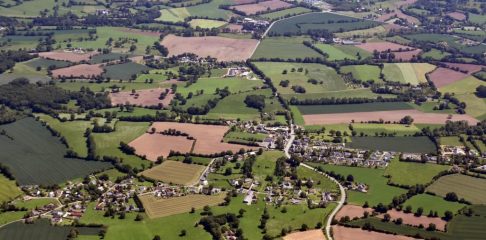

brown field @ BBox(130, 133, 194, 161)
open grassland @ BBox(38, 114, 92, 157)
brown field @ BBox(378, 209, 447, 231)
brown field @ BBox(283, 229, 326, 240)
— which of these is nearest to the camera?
brown field @ BBox(283, 229, 326, 240)

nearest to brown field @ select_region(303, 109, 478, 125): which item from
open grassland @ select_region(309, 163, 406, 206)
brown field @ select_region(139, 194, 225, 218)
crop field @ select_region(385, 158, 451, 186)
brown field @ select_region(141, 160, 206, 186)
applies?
crop field @ select_region(385, 158, 451, 186)

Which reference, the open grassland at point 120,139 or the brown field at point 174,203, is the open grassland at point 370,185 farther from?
the open grassland at point 120,139

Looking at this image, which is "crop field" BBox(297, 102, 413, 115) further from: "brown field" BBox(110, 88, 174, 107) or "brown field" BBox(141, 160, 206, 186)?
"brown field" BBox(141, 160, 206, 186)

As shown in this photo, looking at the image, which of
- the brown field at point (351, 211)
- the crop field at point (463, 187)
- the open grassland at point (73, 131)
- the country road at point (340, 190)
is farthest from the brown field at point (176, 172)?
the crop field at point (463, 187)

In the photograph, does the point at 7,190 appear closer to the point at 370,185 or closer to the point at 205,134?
the point at 205,134

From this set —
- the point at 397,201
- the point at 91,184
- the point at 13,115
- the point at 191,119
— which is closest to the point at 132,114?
the point at 191,119

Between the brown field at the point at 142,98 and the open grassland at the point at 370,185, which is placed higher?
the open grassland at the point at 370,185

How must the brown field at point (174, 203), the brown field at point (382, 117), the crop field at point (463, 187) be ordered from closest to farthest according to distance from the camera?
the brown field at point (174, 203)
the crop field at point (463, 187)
the brown field at point (382, 117)
